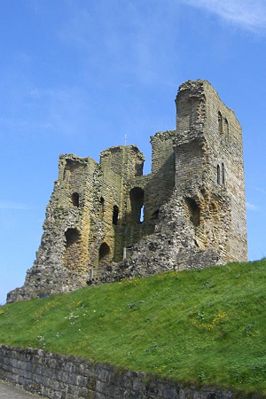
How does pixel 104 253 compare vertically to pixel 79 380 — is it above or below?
above

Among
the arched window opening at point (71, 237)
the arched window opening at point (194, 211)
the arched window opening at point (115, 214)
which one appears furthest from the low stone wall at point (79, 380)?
the arched window opening at point (115, 214)

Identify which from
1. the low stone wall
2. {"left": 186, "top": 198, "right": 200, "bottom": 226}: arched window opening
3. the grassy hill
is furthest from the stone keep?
the low stone wall

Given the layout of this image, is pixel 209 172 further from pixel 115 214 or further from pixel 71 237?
pixel 115 214

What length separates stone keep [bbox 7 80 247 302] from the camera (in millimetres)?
25125

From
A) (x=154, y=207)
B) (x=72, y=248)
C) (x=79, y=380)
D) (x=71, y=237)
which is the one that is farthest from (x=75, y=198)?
(x=79, y=380)

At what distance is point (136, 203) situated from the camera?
1565 inches

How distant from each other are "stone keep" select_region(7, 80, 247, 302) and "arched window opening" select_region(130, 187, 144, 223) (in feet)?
0.25

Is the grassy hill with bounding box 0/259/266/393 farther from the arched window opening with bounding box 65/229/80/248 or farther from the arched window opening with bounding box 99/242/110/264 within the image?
the arched window opening with bounding box 99/242/110/264

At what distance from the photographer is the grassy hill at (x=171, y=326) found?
963 centimetres

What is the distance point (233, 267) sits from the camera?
16797mm

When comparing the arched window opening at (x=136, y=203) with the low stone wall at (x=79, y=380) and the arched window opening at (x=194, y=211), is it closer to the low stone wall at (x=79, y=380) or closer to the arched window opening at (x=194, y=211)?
the arched window opening at (x=194, y=211)

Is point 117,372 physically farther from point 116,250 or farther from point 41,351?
point 116,250

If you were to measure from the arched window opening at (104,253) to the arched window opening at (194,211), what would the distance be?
29.2 feet

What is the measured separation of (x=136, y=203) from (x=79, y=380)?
27.3 metres
